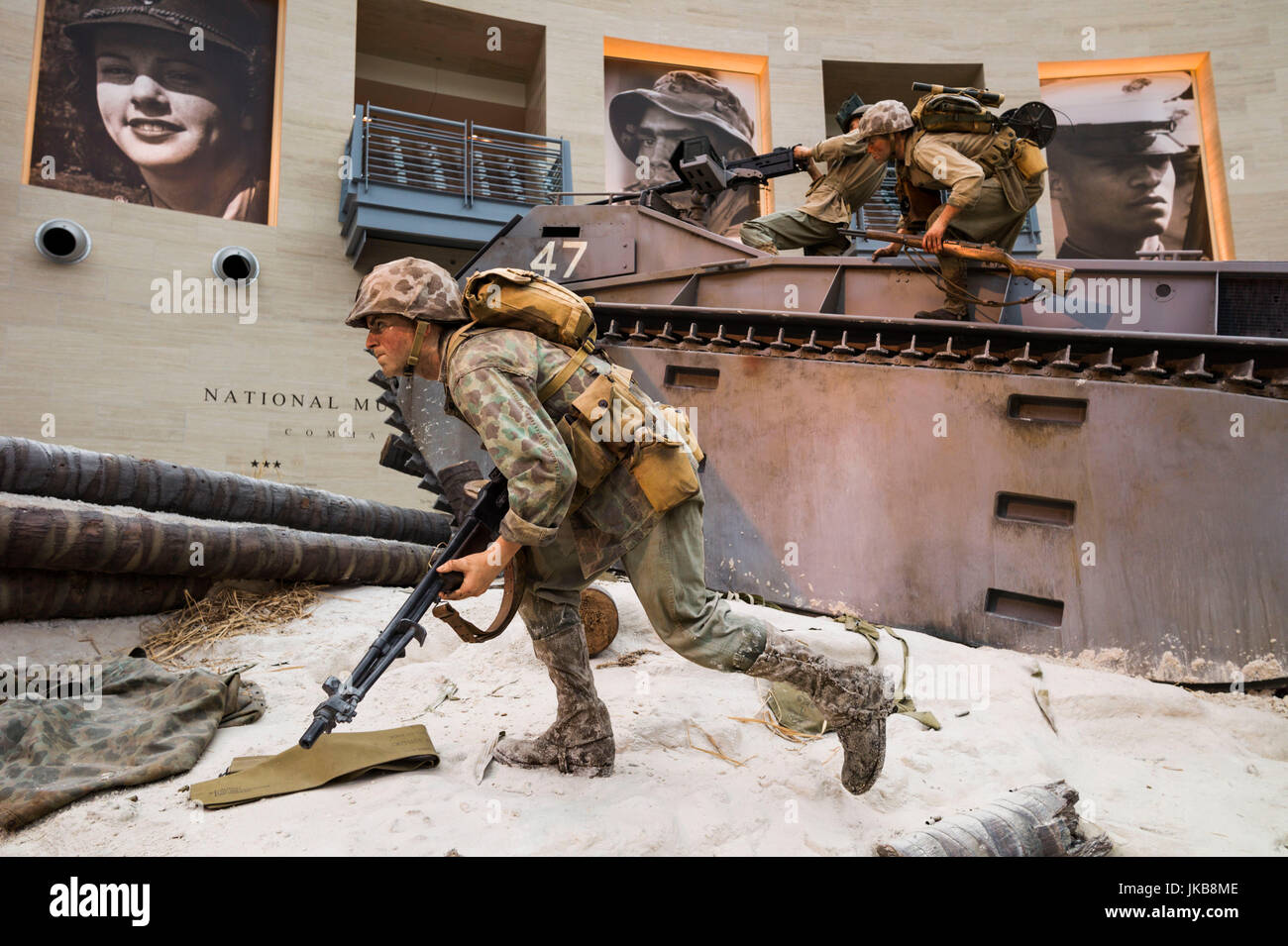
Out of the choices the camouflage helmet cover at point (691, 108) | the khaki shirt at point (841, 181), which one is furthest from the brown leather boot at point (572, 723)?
the camouflage helmet cover at point (691, 108)

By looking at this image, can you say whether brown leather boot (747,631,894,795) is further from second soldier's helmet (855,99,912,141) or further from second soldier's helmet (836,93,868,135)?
second soldier's helmet (836,93,868,135)

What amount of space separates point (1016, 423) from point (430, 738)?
3395 millimetres

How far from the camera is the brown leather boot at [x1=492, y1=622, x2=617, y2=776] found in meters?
3.01

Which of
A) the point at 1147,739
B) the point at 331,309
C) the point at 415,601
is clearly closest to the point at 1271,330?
the point at 1147,739

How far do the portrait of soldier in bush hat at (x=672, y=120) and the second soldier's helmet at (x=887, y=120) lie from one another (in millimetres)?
7333

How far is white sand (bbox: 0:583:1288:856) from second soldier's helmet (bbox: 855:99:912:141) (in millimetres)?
3229

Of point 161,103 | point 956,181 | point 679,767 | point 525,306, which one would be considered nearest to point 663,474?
point 525,306

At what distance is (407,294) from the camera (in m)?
2.79

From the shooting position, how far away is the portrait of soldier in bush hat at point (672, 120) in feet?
42.6

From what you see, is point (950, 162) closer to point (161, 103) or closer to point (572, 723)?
point (572, 723)

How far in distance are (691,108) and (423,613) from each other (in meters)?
12.0

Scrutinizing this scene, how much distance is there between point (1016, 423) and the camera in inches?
190

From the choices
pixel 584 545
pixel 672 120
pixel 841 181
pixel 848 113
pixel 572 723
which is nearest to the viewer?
pixel 584 545
